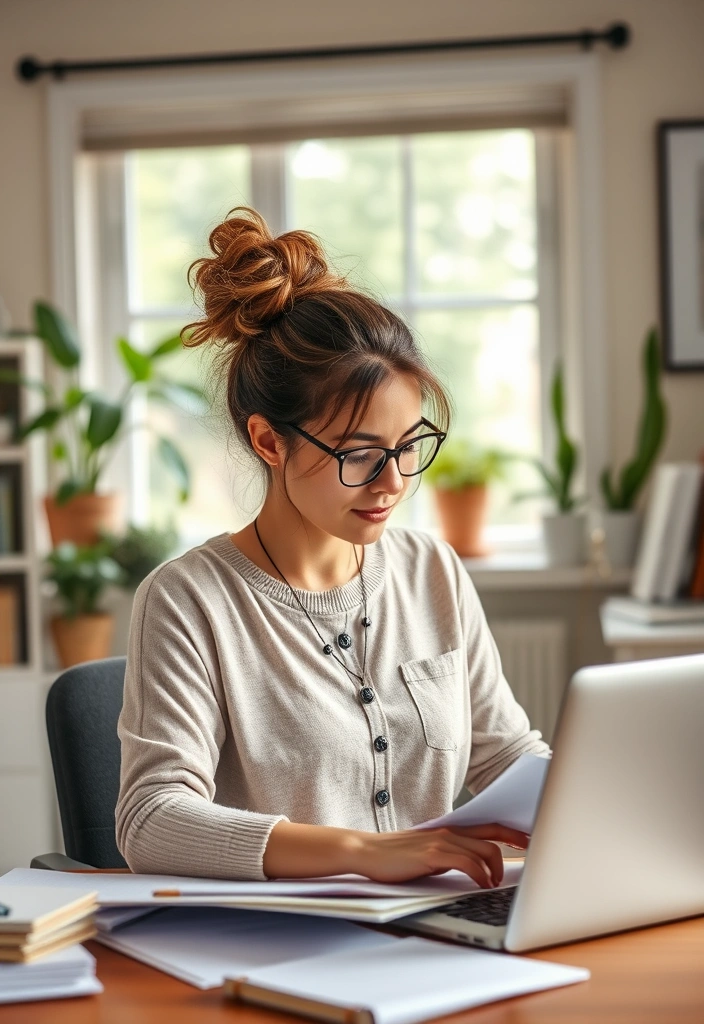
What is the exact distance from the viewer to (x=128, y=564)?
3359mm

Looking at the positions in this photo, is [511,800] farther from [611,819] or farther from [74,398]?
[74,398]

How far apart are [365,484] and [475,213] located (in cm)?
237

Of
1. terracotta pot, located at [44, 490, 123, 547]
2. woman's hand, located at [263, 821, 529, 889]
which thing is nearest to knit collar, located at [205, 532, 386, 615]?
woman's hand, located at [263, 821, 529, 889]

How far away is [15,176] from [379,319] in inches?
93.9

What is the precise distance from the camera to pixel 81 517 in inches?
135

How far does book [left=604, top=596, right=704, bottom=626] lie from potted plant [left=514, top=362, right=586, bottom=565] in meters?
0.40

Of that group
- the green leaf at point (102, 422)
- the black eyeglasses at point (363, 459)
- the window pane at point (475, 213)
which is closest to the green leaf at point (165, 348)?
the green leaf at point (102, 422)

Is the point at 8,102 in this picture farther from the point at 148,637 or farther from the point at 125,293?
the point at 148,637

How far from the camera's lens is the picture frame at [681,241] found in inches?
131

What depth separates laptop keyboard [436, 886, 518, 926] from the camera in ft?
3.39

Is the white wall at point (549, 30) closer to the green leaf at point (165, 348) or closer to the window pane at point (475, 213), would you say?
the window pane at point (475, 213)

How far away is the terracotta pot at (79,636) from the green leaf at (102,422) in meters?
0.47

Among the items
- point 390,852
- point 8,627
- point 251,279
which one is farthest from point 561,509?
point 390,852

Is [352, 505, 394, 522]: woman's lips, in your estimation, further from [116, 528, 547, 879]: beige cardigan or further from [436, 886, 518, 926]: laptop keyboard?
[436, 886, 518, 926]: laptop keyboard
